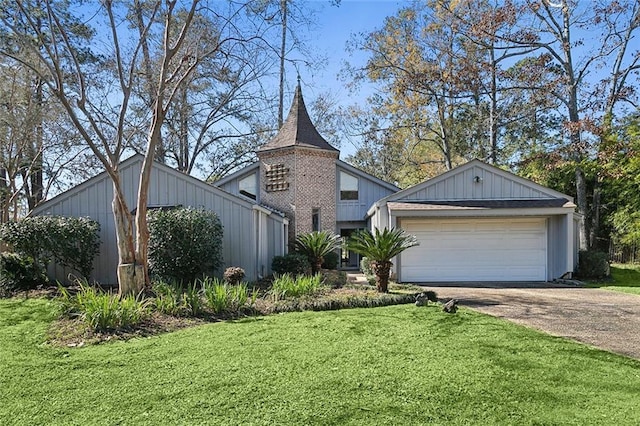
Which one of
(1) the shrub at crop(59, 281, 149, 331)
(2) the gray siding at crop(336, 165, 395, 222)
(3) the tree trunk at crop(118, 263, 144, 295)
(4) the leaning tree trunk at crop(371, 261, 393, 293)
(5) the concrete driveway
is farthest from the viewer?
(2) the gray siding at crop(336, 165, 395, 222)

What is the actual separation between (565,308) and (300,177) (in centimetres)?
1117

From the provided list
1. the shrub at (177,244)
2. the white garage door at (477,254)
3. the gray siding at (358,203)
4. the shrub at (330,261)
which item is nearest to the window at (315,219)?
the shrub at (330,261)

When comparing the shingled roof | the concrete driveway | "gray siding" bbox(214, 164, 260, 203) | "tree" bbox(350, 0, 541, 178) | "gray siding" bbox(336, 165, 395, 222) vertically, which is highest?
"tree" bbox(350, 0, 541, 178)

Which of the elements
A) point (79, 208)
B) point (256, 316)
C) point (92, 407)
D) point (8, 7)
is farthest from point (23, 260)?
point (92, 407)

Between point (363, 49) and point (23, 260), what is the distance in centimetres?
1912

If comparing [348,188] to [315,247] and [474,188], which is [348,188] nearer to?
[315,247]

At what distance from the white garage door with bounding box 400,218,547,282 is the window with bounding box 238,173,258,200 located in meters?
8.30

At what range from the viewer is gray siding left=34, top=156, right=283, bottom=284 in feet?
41.2

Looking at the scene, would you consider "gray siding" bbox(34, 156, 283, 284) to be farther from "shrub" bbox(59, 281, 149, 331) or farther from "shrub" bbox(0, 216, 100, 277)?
"shrub" bbox(59, 281, 149, 331)

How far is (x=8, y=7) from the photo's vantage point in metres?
11.0

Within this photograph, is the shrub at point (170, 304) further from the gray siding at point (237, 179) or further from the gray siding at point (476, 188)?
the gray siding at point (237, 179)

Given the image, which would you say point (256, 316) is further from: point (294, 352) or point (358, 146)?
point (358, 146)

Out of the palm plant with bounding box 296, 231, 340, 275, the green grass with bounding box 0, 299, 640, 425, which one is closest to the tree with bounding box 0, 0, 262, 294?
the green grass with bounding box 0, 299, 640, 425

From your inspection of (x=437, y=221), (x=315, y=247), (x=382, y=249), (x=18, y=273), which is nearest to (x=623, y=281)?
(x=437, y=221)
